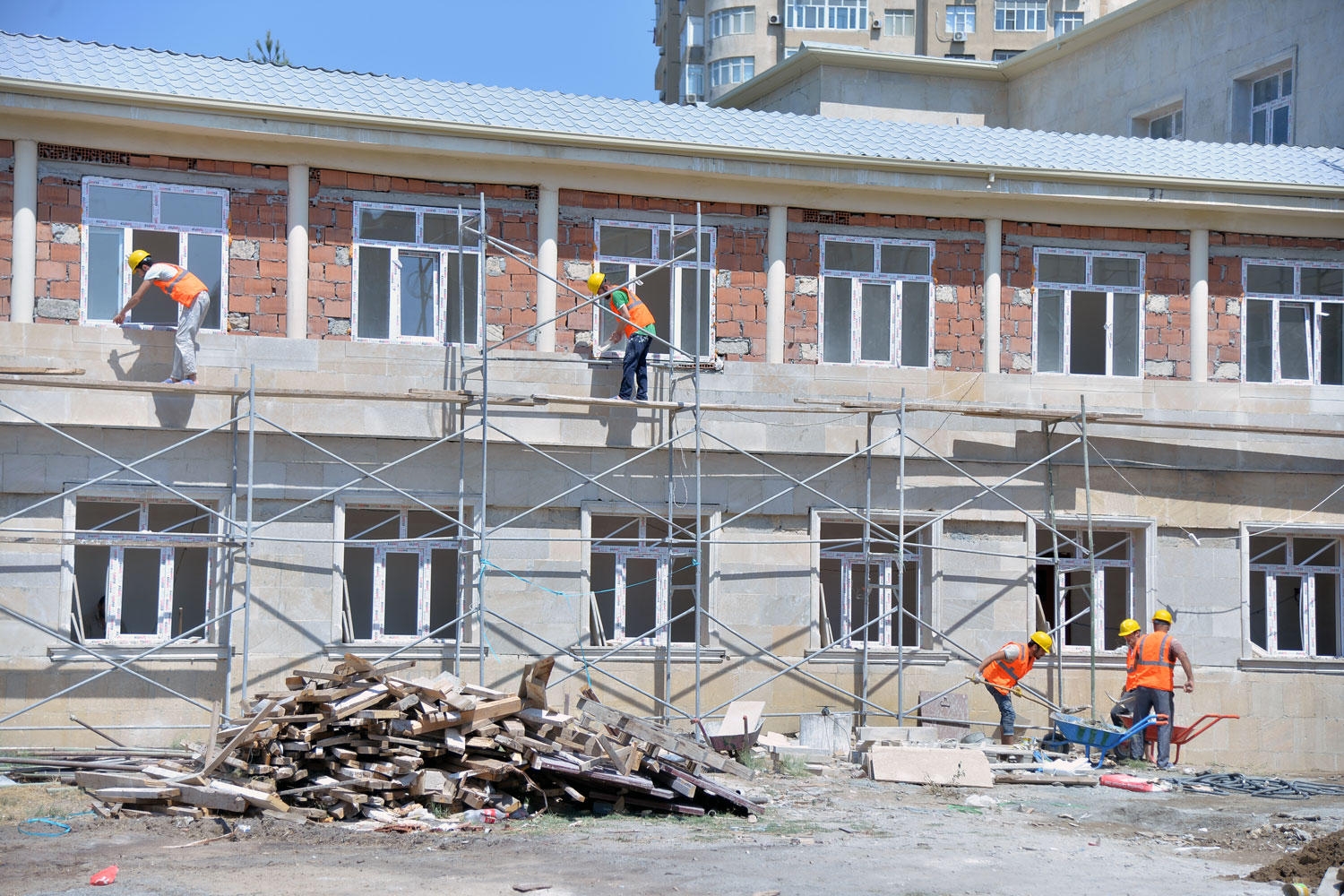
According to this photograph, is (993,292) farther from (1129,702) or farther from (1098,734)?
(1098,734)

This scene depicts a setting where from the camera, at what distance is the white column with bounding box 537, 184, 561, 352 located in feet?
57.4

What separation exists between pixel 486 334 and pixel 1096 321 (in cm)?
727

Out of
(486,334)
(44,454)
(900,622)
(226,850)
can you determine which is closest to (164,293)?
(44,454)

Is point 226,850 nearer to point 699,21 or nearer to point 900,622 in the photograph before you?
point 900,622

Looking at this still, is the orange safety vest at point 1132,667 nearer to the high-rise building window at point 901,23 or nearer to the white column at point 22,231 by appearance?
the white column at point 22,231

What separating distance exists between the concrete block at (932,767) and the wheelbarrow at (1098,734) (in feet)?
4.95

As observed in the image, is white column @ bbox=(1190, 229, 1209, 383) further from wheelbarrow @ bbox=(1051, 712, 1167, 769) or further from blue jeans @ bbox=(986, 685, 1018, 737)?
blue jeans @ bbox=(986, 685, 1018, 737)

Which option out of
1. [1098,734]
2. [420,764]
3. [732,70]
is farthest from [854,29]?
[420,764]

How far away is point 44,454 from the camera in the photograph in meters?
15.9

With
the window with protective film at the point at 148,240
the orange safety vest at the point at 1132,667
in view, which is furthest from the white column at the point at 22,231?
the orange safety vest at the point at 1132,667

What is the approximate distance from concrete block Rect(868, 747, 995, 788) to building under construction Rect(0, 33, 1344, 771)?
105 inches

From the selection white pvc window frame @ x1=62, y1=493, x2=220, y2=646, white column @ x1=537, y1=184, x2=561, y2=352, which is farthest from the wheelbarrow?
white pvc window frame @ x1=62, y1=493, x2=220, y2=646

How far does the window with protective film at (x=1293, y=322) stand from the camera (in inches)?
760

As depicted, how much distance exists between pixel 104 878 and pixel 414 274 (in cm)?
877
